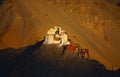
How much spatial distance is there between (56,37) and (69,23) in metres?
13.1

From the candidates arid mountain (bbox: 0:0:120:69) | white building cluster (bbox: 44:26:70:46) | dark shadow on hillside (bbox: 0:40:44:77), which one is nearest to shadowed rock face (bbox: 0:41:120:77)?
dark shadow on hillside (bbox: 0:40:44:77)

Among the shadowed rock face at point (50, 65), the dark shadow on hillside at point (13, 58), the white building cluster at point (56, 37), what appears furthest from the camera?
the white building cluster at point (56, 37)

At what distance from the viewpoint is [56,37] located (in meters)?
94.3

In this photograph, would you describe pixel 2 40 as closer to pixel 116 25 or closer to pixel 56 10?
pixel 56 10

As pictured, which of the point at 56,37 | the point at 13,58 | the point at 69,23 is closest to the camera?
the point at 13,58

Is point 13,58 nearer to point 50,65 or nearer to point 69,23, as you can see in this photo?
point 50,65

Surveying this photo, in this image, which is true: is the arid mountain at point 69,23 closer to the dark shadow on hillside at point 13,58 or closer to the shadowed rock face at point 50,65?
the dark shadow on hillside at point 13,58

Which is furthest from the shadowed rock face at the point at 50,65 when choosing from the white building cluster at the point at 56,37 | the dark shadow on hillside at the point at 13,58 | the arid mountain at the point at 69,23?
the arid mountain at the point at 69,23

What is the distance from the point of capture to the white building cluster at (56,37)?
304ft

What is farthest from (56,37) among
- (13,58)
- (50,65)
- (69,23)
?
(69,23)

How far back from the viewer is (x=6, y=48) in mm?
98500

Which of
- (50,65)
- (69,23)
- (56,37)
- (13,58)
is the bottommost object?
(50,65)

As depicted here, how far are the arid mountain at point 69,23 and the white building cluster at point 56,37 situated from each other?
101 inches

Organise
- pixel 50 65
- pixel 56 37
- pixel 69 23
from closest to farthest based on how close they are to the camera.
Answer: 1. pixel 50 65
2. pixel 56 37
3. pixel 69 23
